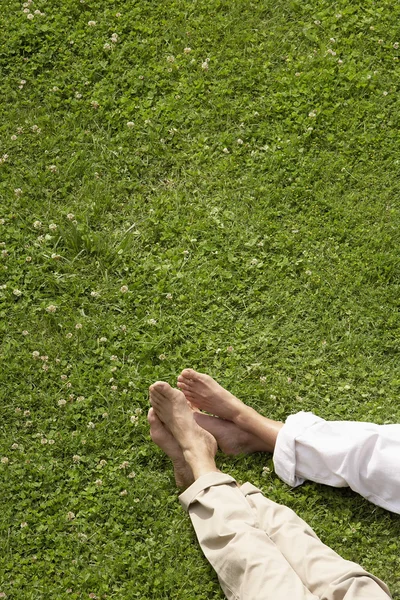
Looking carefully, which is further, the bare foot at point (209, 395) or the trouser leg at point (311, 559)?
the bare foot at point (209, 395)

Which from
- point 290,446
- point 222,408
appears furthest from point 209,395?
point 290,446

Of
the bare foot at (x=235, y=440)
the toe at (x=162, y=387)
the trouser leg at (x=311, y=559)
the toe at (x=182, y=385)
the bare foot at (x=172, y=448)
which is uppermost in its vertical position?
the trouser leg at (x=311, y=559)

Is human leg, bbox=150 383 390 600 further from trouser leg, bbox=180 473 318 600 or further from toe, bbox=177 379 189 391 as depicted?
toe, bbox=177 379 189 391

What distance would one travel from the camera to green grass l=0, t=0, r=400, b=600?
4.12 m

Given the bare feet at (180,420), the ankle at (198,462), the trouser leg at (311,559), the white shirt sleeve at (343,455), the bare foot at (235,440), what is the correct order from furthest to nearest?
1. the bare foot at (235,440)
2. the bare feet at (180,420)
3. the ankle at (198,462)
4. the white shirt sleeve at (343,455)
5. the trouser leg at (311,559)

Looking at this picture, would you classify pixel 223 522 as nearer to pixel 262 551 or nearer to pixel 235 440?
pixel 262 551

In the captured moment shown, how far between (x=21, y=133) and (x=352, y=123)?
6.79ft

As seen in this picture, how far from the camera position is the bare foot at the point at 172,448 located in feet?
13.7

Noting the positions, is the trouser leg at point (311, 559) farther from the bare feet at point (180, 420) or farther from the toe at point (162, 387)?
the toe at point (162, 387)

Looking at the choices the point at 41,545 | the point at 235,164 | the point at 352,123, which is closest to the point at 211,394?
the point at 41,545

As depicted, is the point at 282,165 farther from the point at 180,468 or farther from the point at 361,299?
the point at 180,468

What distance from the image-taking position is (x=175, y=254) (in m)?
4.92

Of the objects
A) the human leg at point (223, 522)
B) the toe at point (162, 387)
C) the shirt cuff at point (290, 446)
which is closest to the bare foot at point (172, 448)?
the human leg at point (223, 522)

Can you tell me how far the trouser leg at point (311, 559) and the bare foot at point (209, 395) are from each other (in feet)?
1.41
